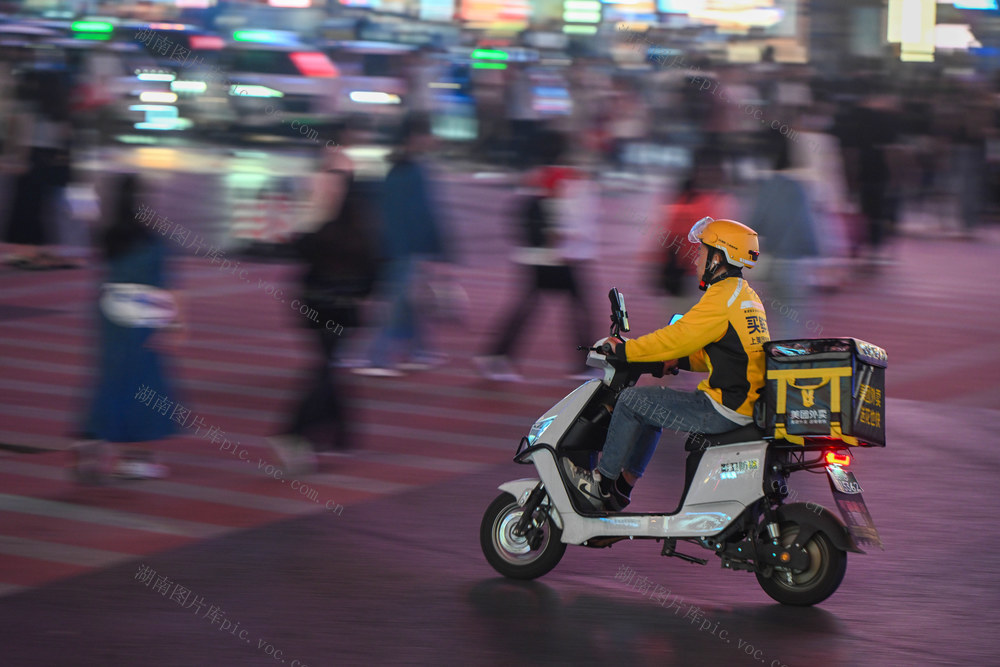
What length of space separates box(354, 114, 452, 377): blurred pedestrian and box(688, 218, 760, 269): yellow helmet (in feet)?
17.6

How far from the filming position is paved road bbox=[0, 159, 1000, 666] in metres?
5.73

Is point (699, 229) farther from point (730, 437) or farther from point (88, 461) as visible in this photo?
point (88, 461)

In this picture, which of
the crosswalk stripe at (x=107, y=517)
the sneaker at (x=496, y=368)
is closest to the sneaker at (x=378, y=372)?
the sneaker at (x=496, y=368)

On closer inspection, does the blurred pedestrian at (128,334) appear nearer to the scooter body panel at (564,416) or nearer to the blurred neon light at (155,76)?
the scooter body panel at (564,416)

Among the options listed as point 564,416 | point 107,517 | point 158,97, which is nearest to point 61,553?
point 107,517

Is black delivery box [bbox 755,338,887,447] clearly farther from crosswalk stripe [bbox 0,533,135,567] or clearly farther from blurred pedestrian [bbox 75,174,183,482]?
blurred pedestrian [bbox 75,174,183,482]

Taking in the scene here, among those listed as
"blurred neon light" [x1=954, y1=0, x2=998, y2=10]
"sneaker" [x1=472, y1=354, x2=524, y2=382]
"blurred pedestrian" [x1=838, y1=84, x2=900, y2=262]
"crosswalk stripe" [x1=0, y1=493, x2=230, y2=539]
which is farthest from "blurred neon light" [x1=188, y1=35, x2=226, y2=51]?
"crosswalk stripe" [x1=0, y1=493, x2=230, y2=539]

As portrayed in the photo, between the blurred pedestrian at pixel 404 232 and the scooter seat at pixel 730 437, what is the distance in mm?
5514

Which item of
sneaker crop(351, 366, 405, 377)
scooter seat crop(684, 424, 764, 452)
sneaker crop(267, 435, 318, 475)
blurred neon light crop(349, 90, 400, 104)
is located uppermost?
scooter seat crop(684, 424, 764, 452)

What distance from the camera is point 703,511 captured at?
6266 mm

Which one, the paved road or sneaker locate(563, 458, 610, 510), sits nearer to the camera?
the paved road

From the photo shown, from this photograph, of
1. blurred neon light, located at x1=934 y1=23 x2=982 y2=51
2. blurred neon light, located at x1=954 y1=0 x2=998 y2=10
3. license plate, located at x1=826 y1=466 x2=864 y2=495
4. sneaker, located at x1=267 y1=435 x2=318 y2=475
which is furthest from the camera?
blurred neon light, located at x1=954 y1=0 x2=998 y2=10

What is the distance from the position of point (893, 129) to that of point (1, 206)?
472 inches

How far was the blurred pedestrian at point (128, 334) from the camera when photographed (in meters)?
8.13
